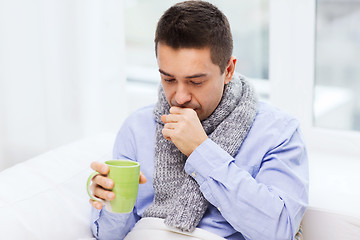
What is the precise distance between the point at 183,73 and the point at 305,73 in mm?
865

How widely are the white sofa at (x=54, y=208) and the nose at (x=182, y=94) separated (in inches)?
18.9

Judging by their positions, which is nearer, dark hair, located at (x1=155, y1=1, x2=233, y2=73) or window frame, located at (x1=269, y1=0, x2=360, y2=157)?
dark hair, located at (x1=155, y1=1, x2=233, y2=73)

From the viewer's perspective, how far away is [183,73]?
1.26 m

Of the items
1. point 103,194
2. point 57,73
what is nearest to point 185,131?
point 103,194

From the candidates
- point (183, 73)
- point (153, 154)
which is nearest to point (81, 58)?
point (153, 154)

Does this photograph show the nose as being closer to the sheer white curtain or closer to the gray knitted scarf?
the gray knitted scarf

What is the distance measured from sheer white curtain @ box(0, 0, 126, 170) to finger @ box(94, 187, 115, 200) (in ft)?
3.12

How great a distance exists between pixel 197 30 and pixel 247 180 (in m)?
0.38

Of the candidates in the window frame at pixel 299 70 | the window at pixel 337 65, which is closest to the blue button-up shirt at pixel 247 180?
the window frame at pixel 299 70

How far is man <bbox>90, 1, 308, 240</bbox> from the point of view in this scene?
1232 millimetres

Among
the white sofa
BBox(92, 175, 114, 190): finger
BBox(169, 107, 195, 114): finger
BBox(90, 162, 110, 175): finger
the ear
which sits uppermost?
the ear

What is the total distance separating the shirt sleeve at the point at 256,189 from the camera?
4.00 feet

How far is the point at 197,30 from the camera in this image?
4.14 feet

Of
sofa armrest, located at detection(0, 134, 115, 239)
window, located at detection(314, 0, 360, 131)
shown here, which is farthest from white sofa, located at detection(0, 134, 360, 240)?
window, located at detection(314, 0, 360, 131)
